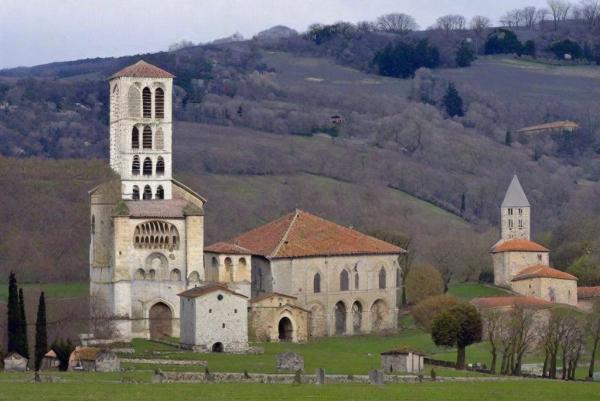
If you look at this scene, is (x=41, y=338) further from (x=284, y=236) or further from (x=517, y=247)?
(x=517, y=247)

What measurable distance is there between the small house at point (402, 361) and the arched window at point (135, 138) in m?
18.9

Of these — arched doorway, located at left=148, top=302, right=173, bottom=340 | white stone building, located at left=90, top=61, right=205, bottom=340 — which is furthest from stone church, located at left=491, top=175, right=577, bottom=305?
arched doorway, located at left=148, top=302, right=173, bottom=340

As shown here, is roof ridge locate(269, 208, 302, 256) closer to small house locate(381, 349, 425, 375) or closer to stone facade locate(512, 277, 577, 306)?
stone facade locate(512, 277, 577, 306)

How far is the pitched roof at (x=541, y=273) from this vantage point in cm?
9825

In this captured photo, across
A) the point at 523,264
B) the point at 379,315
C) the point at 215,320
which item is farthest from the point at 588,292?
the point at 215,320

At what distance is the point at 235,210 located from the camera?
12181cm

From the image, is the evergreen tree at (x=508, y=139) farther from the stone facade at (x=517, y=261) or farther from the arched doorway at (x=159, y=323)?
the arched doorway at (x=159, y=323)

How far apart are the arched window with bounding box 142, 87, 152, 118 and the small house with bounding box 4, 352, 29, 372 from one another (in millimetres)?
17193

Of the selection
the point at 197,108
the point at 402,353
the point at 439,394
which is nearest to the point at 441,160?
the point at 197,108

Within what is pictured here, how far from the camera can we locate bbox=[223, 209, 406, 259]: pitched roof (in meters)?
86.9

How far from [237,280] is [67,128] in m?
71.1

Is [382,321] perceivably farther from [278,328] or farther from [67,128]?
[67,128]

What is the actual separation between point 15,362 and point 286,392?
15.5 meters

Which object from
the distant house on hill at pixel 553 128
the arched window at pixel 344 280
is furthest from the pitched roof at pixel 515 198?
the distant house on hill at pixel 553 128
